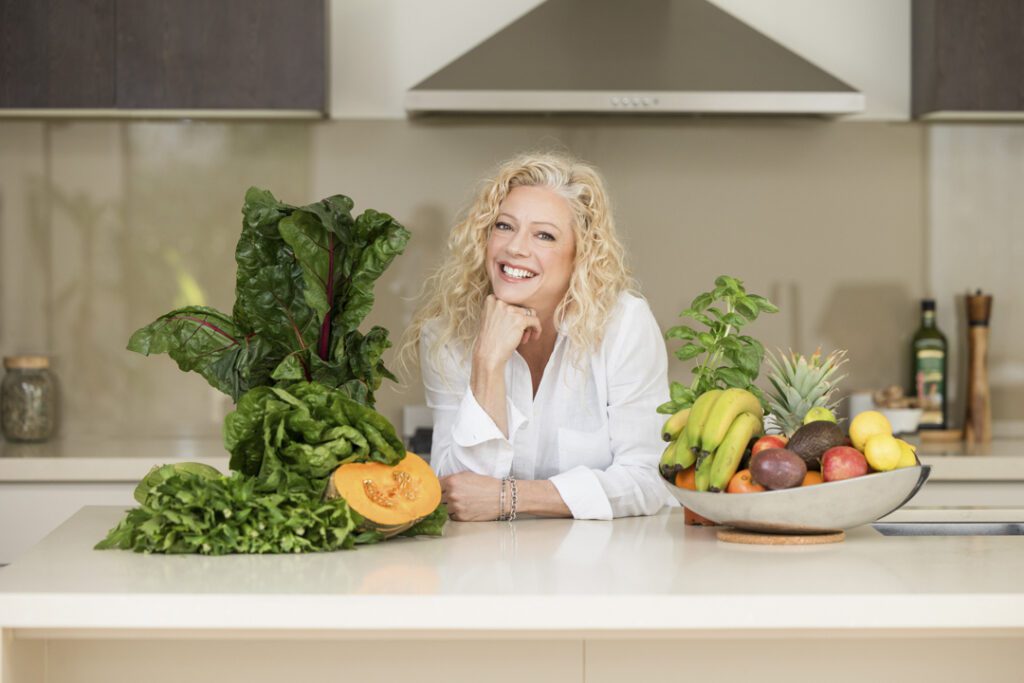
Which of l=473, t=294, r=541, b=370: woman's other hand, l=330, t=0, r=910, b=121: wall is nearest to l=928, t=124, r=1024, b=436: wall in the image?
l=330, t=0, r=910, b=121: wall

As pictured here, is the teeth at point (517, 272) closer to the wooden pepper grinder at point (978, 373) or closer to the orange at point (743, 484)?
the orange at point (743, 484)

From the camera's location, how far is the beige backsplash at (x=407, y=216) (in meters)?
3.63

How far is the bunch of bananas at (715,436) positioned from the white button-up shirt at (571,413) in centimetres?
36

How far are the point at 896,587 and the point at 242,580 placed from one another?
73 cm

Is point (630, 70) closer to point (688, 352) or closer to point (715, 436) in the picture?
point (688, 352)

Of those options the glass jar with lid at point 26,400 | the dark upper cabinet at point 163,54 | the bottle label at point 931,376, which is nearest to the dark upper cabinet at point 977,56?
the bottle label at point 931,376

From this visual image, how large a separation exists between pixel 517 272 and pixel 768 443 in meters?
0.79

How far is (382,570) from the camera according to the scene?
1410mm

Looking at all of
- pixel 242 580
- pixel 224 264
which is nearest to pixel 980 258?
pixel 224 264

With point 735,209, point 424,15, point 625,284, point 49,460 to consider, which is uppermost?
point 424,15

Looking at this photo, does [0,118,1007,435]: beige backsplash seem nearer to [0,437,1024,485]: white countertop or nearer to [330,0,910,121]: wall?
[330,0,910,121]: wall

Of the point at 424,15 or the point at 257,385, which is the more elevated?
the point at 424,15

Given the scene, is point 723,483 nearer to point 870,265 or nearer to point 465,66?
point 465,66

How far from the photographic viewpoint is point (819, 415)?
1.67 metres
